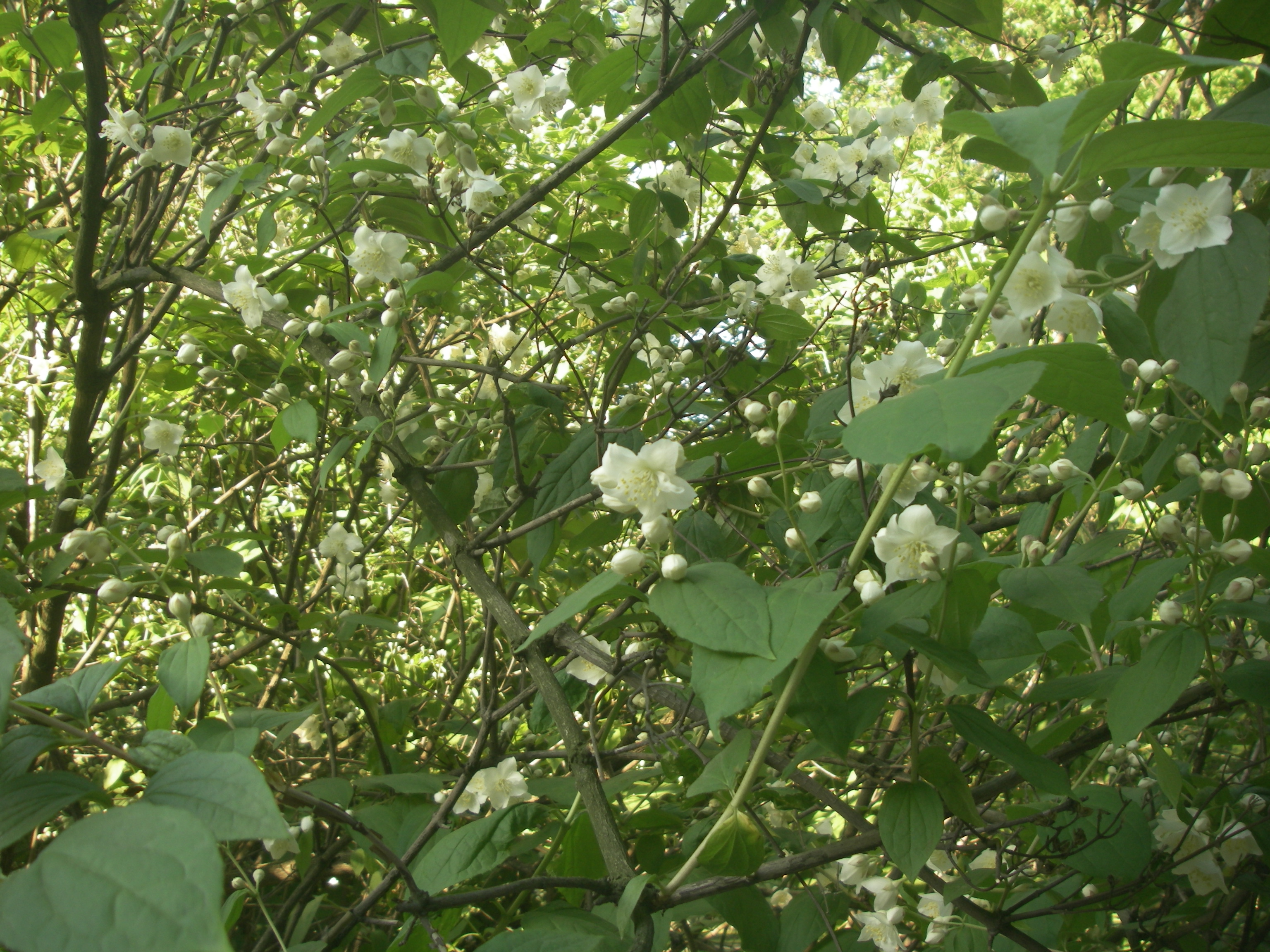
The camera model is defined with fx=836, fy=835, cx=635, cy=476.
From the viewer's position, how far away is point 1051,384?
2.70 feet

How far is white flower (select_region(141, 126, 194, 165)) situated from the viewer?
6.48 ft

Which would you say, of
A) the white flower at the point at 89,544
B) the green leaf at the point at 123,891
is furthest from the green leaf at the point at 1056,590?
the white flower at the point at 89,544

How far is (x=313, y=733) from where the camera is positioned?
2.47 meters

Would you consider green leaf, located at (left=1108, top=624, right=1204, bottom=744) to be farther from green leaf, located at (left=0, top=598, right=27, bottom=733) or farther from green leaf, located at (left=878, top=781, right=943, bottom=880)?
green leaf, located at (left=0, top=598, right=27, bottom=733)

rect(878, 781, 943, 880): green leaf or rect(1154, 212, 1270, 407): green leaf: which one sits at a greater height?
rect(1154, 212, 1270, 407): green leaf

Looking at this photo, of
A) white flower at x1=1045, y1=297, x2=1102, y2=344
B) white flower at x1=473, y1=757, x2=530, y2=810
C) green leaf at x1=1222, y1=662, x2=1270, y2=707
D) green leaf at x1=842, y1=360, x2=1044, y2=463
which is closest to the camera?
green leaf at x1=842, y1=360, x2=1044, y2=463

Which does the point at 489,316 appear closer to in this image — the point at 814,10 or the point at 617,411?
the point at 617,411

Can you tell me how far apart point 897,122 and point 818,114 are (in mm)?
486

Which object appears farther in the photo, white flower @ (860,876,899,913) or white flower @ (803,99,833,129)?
white flower @ (803,99,833,129)

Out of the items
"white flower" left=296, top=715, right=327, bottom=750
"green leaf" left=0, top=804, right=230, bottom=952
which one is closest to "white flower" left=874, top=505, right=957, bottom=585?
"green leaf" left=0, top=804, right=230, bottom=952

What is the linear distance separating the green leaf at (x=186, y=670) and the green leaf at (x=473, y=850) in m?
0.36

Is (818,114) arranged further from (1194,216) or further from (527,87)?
(1194,216)

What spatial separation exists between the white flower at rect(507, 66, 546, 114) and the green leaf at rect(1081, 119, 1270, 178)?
158cm

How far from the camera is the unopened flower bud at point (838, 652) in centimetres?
97
